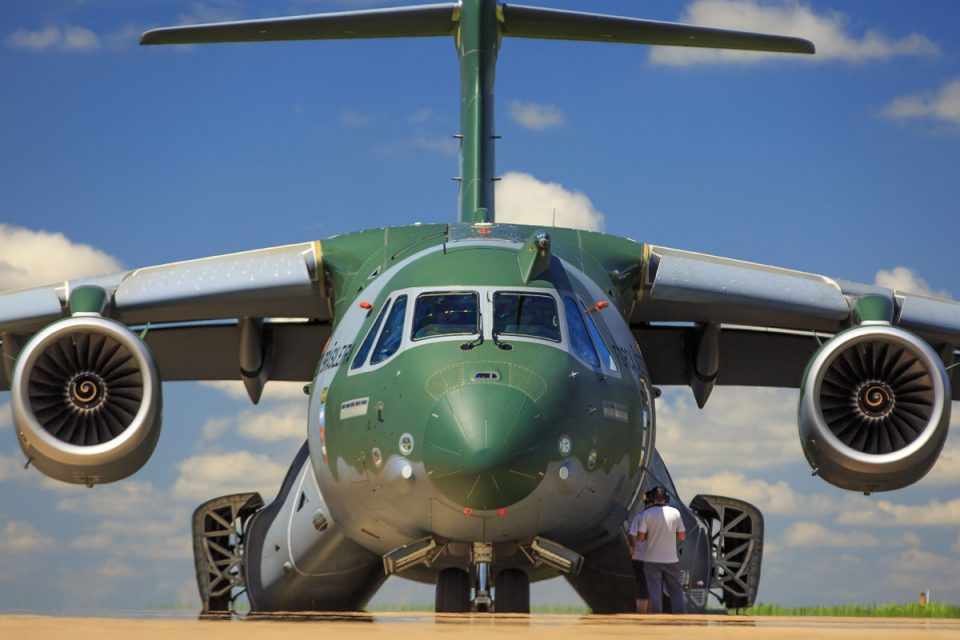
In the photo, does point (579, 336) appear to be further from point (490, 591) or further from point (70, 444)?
point (70, 444)

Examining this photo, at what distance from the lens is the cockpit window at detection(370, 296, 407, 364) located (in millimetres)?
8734

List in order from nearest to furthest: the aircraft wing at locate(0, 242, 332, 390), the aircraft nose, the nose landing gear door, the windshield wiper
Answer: the aircraft nose, the windshield wiper, the aircraft wing at locate(0, 242, 332, 390), the nose landing gear door

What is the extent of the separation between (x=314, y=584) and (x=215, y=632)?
21.7 feet

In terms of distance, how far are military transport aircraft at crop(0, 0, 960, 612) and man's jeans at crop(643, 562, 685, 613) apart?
17.2 inches

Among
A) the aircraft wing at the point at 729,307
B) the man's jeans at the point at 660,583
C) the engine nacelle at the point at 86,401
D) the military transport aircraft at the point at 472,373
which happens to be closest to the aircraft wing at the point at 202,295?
the military transport aircraft at the point at 472,373

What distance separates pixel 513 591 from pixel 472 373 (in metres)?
1.63

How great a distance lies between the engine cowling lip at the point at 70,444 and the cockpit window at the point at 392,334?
6.54 ft

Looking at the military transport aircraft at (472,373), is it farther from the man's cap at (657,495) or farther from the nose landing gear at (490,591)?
the man's cap at (657,495)

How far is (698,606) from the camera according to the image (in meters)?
11.3

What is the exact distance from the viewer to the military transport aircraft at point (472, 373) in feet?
26.8

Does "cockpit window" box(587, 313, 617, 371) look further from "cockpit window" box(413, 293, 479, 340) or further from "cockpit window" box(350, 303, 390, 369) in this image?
"cockpit window" box(350, 303, 390, 369)

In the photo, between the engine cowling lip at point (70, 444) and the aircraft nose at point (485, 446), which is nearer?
the aircraft nose at point (485, 446)

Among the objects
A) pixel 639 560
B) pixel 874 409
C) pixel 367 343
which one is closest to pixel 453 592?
pixel 639 560

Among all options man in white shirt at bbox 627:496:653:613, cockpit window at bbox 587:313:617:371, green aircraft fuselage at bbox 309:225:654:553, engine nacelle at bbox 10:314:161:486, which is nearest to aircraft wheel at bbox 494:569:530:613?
green aircraft fuselage at bbox 309:225:654:553
